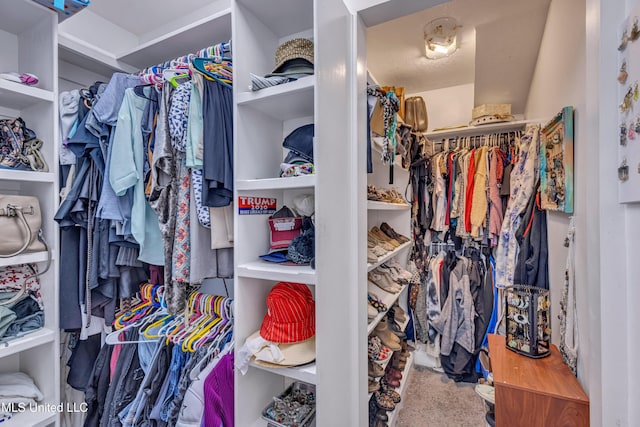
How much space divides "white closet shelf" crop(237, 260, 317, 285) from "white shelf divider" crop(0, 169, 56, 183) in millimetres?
1035

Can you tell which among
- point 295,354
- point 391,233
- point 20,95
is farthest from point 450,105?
point 20,95

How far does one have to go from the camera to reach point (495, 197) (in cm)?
225

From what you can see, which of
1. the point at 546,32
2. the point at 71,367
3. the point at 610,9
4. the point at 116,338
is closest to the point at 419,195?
the point at 546,32

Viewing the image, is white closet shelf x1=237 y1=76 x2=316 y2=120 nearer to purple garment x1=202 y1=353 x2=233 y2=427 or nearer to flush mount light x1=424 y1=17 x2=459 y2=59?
purple garment x1=202 y1=353 x2=233 y2=427

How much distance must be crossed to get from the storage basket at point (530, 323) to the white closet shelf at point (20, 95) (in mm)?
2265

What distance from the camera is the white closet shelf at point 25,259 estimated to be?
3.73 ft

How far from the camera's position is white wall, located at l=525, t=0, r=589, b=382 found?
39.3 inches

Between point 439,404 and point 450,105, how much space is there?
2.57 m

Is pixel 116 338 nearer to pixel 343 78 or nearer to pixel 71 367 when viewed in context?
pixel 71 367

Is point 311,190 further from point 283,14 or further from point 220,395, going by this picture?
point 220,395

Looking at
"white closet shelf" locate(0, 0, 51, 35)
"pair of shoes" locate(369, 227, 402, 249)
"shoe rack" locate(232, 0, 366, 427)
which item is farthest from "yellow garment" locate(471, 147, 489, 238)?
"white closet shelf" locate(0, 0, 51, 35)

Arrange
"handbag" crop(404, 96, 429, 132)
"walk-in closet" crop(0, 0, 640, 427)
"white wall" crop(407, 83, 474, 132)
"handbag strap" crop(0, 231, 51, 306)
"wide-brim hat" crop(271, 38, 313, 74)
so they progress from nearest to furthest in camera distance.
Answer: "walk-in closet" crop(0, 0, 640, 427) → "wide-brim hat" crop(271, 38, 313, 74) → "handbag strap" crop(0, 231, 51, 306) → "handbag" crop(404, 96, 429, 132) → "white wall" crop(407, 83, 474, 132)

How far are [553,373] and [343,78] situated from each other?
1.37m

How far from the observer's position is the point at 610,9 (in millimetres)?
816
